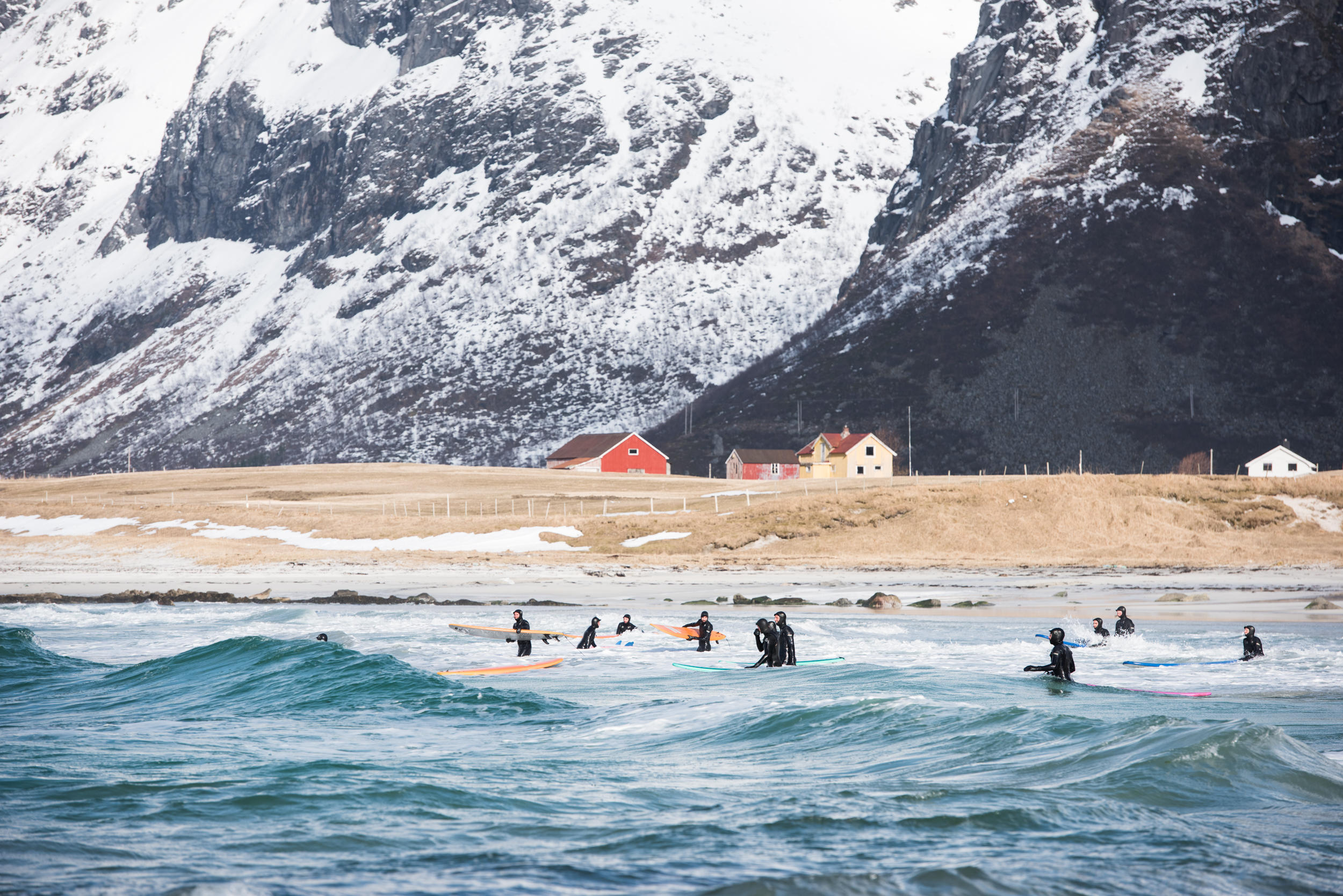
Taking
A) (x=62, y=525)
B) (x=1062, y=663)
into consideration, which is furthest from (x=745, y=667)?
(x=62, y=525)

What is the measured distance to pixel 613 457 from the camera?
431 ft

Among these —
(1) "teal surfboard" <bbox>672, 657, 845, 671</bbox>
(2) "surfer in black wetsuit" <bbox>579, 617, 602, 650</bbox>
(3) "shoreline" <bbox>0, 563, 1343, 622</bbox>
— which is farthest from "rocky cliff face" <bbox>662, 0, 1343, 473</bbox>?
(1) "teal surfboard" <bbox>672, 657, 845, 671</bbox>

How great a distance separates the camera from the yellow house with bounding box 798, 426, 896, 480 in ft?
380

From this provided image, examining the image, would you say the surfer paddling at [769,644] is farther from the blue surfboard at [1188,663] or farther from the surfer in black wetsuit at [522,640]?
the blue surfboard at [1188,663]

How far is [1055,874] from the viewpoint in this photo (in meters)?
10.9

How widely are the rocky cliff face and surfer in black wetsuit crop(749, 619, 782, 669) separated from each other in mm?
90791

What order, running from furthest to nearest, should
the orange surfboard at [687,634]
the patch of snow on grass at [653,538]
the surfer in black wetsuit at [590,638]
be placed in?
1. the patch of snow on grass at [653,538]
2. the orange surfboard at [687,634]
3. the surfer in black wetsuit at [590,638]

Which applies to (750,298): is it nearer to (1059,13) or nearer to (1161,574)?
(1059,13)

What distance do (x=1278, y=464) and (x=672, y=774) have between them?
9444cm

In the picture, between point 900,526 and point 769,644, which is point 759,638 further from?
point 900,526

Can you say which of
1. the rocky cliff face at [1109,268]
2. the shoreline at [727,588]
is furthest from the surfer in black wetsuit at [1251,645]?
the rocky cliff face at [1109,268]

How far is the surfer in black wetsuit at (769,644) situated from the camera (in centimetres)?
2420

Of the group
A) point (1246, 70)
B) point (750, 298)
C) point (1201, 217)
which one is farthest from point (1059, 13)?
point (750, 298)

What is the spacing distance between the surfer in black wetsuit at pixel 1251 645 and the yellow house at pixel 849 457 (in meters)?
89.2
